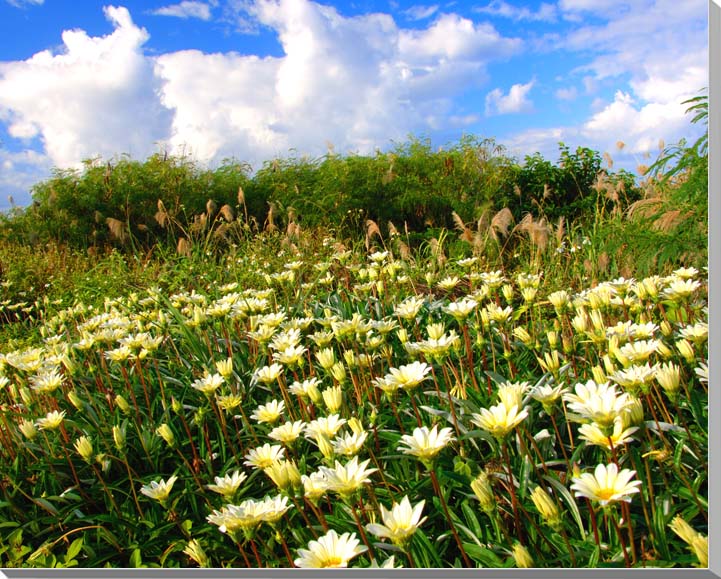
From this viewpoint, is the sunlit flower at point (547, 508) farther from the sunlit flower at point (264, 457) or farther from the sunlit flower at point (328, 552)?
the sunlit flower at point (264, 457)

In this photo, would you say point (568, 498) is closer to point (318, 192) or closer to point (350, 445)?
point (350, 445)

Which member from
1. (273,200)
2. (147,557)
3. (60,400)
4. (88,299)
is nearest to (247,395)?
(147,557)

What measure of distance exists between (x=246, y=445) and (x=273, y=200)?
5.29 metres

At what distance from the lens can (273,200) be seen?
22.6 ft

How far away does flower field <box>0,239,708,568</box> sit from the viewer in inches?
41.6

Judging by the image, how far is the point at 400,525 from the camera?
0.94 m

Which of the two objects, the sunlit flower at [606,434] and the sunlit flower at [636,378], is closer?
the sunlit flower at [606,434]

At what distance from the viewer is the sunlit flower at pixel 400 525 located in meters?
0.92

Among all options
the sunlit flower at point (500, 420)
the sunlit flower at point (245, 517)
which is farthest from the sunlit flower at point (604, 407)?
the sunlit flower at point (245, 517)

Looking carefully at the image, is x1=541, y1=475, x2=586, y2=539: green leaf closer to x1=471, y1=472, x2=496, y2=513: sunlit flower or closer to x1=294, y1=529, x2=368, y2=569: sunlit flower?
x1=471, y1=472, x2=496, y2=513: sunlit flower

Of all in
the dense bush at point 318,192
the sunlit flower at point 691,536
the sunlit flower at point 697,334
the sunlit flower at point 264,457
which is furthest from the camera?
the dense bush at point 318,192

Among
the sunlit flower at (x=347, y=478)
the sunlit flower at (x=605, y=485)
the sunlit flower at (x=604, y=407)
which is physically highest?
the sunlit flower at (x=604, y=407)

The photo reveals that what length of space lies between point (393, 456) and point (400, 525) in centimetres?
52

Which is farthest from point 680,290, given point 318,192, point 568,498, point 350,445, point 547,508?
point 318,192
